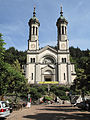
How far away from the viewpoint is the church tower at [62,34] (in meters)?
51.7

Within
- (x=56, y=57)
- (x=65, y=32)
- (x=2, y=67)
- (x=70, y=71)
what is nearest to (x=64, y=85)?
(x=70, y=71)

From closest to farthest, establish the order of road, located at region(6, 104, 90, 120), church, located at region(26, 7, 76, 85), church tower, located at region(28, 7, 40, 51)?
road, located at region(6, 104, 90, 120)
church, located at region(26, 7, 76, 85)
church tower, located at region(28, 7, 40, 51)

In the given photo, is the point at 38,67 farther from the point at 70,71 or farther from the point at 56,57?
the point at 70,71

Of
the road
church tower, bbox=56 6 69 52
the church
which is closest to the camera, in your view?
the road

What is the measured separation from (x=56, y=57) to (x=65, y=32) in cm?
1045

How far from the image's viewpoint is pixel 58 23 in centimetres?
5509

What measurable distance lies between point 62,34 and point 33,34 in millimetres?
10857

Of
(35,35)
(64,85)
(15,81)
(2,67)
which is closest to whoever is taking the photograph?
(2,67)

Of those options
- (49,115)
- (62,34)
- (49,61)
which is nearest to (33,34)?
(62,34)

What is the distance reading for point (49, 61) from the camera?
51.5 meters

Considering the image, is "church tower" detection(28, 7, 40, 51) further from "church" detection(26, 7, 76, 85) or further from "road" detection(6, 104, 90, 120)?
"road" detection(6, 104, 90, 120)

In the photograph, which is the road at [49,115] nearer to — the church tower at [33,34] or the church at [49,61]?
the church at [49,61]

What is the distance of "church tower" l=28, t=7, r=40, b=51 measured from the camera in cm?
5197

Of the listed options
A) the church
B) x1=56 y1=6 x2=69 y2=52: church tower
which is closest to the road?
the church
